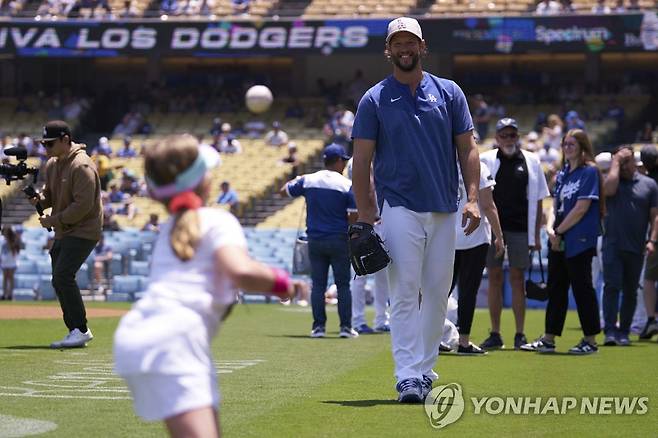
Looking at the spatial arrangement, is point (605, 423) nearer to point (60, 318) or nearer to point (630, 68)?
point (60, 318)

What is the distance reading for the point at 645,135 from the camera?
3164cm

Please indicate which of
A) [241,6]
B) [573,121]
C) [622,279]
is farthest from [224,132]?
[622,279]

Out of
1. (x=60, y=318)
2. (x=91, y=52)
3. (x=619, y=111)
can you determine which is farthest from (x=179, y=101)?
(x=60, y=318)

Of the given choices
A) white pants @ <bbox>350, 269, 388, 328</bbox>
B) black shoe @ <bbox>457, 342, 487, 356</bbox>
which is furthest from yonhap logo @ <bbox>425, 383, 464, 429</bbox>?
white pants @ <bbox>350, 269, 388, 328</bbox>

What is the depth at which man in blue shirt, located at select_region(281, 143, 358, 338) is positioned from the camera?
13.9m

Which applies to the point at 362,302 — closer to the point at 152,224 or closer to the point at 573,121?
the point at 152,224

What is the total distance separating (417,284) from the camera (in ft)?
26.2

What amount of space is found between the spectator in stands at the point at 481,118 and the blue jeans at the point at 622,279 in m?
19.5

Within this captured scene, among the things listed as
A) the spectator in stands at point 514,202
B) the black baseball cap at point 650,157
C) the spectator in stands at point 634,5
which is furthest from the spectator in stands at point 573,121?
the spectator in stands at point 514,202

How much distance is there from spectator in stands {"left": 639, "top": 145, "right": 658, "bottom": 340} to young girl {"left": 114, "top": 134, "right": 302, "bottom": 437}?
10.1 metres

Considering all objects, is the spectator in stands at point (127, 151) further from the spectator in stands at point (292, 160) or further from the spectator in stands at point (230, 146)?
the spectator in stands at point (292, 160)

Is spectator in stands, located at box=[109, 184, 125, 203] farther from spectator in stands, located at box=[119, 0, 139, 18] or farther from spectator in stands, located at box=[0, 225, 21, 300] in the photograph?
spectator in stands, located at box=[119, 0, 139, 18]

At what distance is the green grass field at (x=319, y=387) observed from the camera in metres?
6.76

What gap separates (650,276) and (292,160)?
18.3m
